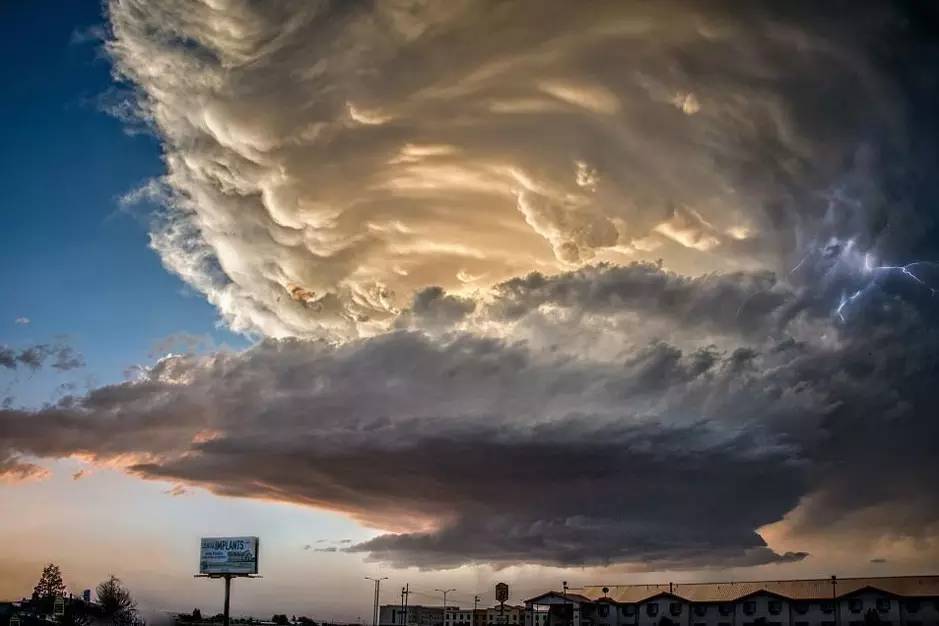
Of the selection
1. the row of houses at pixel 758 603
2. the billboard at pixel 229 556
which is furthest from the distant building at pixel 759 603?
the billboard at pixel 229 556

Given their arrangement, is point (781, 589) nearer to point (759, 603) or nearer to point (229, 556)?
point (759, 603)

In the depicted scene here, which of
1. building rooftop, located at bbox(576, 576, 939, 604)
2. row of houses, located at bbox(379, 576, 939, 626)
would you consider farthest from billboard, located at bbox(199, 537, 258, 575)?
building rooftop, located at bbox(576, 576, 939, 604)

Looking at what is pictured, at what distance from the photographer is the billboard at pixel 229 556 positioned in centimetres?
12112

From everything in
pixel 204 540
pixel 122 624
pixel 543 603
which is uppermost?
pixel 204 540

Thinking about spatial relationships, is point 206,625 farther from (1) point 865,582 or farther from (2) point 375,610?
(1) point 865,582

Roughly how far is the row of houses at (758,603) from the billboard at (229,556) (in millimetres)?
36737

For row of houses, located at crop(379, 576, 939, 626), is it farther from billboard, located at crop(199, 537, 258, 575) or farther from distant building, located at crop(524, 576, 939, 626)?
billboard, located at crop(199, 537, 258, 575)

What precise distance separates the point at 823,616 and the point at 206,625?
109m

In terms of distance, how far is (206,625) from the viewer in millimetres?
159625

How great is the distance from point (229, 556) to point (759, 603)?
76.8m

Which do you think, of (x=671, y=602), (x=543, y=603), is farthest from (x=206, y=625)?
(x=671, y=602)

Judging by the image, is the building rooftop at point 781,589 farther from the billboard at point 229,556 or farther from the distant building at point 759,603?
the billboard at point 229,556

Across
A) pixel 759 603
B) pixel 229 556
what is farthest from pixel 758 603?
pixel 229 556

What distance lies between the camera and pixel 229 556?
12244 centimetres
